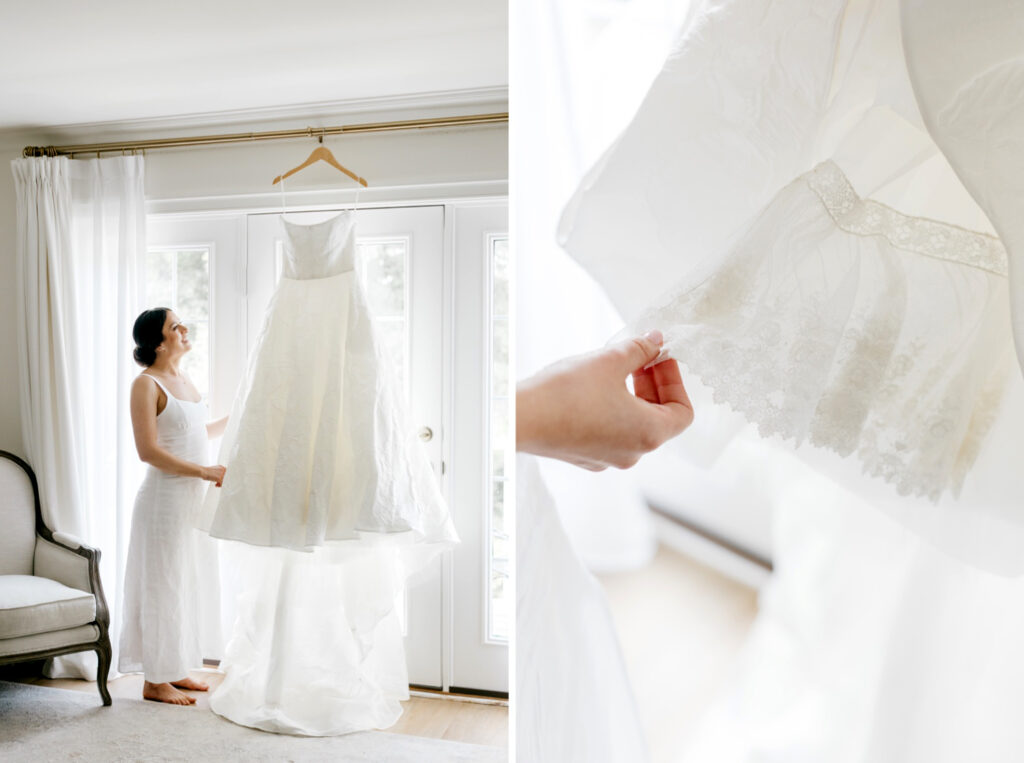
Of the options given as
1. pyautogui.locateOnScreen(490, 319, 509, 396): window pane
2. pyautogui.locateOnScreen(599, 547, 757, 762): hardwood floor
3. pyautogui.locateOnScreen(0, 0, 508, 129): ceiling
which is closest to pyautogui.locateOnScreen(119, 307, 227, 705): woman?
pyautogui.locateOnScreen(0, 0, 508, 129): ceiling

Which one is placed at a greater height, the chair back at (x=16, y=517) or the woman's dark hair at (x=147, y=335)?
the woman's dark hair at (x=147, y=335)

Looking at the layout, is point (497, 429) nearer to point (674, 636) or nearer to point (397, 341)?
point (397, 341)

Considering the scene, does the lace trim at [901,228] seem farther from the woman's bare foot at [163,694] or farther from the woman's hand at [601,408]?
the woman's bare foot at [163,694]

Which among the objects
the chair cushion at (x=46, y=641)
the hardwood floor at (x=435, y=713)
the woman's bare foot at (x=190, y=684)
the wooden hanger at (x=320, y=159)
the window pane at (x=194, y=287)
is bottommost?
the hardwood floor at (x=435, y=713)

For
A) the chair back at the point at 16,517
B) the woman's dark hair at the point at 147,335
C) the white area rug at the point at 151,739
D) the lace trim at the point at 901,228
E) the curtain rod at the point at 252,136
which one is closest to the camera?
the lace trim at the point at 901,228

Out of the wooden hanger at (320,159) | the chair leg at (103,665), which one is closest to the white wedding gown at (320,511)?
the wooden hanger at (320,159)

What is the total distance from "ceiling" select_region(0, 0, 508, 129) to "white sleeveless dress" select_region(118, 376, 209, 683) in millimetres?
595

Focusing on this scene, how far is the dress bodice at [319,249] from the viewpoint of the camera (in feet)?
4.98

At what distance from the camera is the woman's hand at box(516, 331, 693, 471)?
0.26 metres

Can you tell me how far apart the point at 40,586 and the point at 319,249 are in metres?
0.88

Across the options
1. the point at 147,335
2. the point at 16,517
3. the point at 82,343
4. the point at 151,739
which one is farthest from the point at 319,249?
the point at 151,739

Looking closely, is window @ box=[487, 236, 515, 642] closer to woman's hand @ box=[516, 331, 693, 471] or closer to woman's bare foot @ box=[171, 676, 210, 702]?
woman's bare foot @ box=[171, 676, 210, 702]

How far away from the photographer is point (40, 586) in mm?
1274

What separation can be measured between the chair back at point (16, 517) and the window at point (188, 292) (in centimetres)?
38
